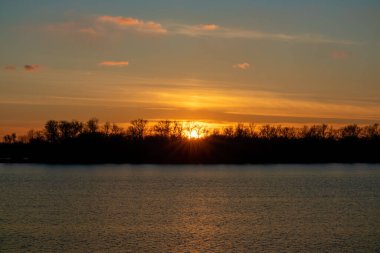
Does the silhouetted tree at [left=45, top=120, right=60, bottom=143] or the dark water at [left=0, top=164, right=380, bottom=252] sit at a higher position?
the silhouetted tree at [left=45, top=120, right=60, bottom=143]

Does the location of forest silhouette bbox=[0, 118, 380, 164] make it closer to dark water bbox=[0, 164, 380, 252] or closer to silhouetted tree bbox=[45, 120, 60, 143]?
silhouetted tree bbox=[45, 120, 60, 143]

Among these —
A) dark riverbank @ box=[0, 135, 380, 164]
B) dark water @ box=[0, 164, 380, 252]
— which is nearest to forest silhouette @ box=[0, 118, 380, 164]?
dark riverbank @ box=[0, 135, 380, 164]

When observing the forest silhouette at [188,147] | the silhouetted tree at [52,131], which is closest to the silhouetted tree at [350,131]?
the forest silhouette at [188,147]

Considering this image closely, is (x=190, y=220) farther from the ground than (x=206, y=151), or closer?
closer

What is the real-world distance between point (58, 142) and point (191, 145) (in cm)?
3495

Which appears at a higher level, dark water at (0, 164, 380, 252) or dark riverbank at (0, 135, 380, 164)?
dark riverbank at (0, 135, 380, 164)

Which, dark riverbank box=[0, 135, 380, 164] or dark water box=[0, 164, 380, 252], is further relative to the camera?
dark riverbank box=[0, 135, 380, 164]

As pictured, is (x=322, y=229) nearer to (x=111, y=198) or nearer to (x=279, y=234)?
(x=279, y=234)

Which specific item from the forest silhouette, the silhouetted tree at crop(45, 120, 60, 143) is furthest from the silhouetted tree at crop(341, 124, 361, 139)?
the silhouetted tree at crop(45, 120, 60, 143)

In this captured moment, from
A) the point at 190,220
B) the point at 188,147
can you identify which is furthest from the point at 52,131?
the point at 190,220

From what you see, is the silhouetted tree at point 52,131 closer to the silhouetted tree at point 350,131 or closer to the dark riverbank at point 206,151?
the dark riverbank at point 206,151

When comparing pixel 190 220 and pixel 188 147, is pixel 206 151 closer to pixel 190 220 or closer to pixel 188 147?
pixel 188 147

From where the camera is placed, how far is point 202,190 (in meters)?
63.2

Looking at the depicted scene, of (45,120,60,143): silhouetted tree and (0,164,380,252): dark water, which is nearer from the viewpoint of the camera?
(0,164,380,252): dark water
